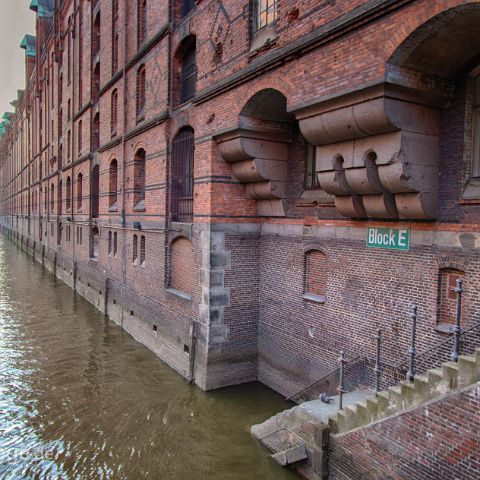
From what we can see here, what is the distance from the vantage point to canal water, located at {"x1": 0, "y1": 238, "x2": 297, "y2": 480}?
6.85 m

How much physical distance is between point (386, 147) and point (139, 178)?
378 inches

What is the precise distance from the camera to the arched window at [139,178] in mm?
14042

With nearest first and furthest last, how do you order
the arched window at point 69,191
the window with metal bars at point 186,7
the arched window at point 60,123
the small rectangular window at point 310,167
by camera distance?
1. the small rectangular window at point 310,167
2. the window with metal bars at point 186,7
3. the arched window at point 69,191
4. the arched window at point 60,123

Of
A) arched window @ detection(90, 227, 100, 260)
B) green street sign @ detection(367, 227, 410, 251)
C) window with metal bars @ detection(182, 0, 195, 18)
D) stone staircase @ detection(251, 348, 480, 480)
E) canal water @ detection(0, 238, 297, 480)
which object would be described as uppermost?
window with metal bars @ detection(182, 0, 195, 18)

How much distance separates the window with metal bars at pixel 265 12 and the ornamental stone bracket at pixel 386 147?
2442 millimetres

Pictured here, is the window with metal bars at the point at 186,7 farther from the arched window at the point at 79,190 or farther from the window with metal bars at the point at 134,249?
the arched window at the point at 79,190

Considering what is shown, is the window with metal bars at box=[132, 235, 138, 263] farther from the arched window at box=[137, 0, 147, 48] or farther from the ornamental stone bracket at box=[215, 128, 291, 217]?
the arched window at box=[137, 0, 147, 48]

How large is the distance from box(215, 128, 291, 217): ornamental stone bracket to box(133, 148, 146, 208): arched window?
523 cm

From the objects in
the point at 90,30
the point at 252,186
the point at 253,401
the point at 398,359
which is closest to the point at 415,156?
the point at 398,359

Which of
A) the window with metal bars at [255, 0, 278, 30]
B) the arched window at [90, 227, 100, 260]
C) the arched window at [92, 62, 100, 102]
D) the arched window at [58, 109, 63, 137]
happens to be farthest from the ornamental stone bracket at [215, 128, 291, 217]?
the arched window at [58, 109, 63, 137]

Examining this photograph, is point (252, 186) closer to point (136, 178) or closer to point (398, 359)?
point (398, 359)

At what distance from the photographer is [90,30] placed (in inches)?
786

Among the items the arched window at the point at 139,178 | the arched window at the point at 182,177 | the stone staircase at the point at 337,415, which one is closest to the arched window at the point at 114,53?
the arched window at the point at 139,178

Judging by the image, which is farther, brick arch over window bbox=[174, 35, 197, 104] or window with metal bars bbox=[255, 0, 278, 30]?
brick arch over window bbox=[174, 35, 197, 104]
